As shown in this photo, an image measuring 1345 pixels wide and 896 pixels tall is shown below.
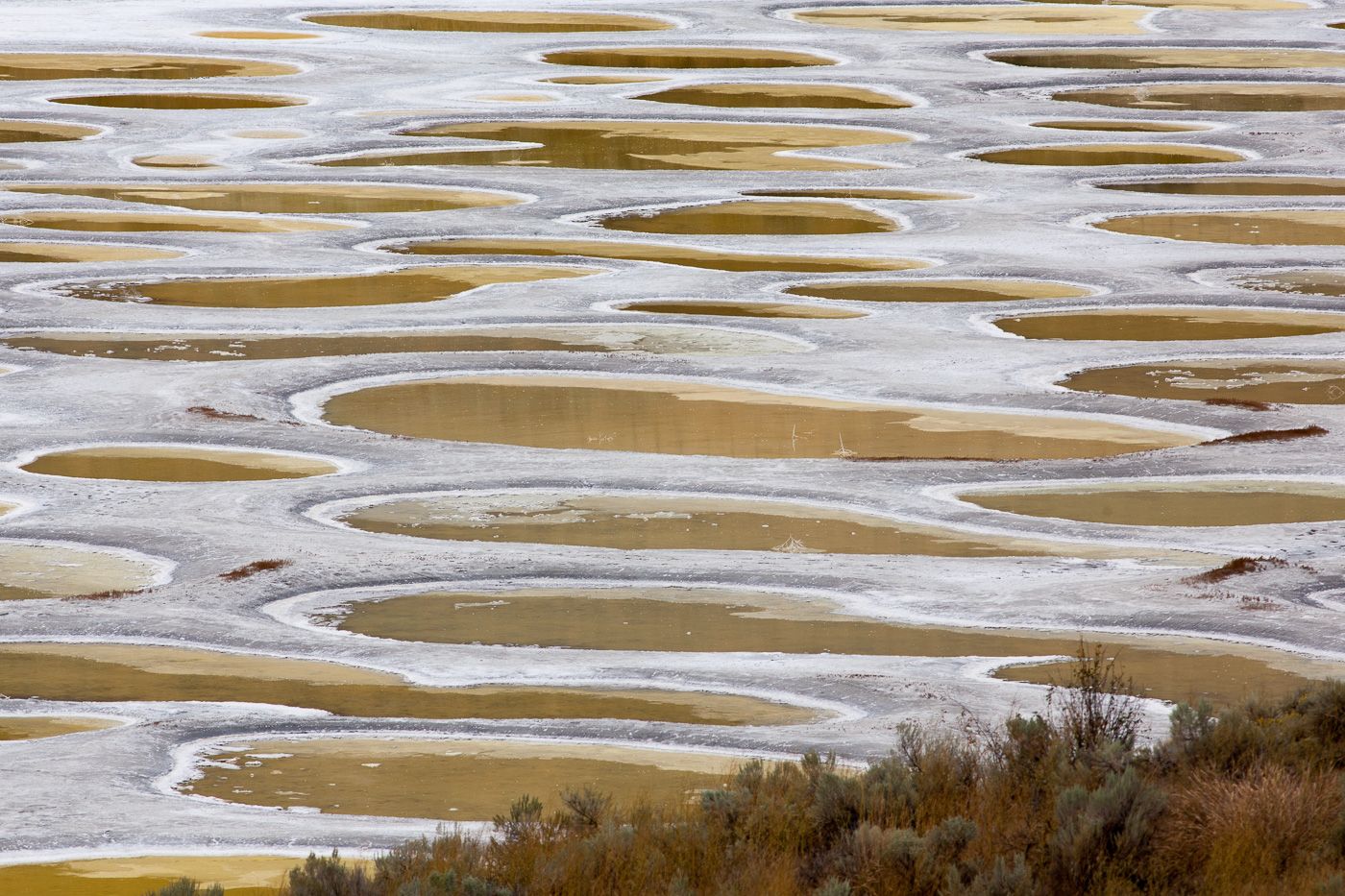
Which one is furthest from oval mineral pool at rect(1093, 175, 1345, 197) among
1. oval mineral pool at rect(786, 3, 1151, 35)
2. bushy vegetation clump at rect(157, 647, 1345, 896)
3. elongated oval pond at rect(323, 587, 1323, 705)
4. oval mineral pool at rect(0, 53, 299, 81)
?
bushy vegetation clump at rect(157, 647, 1345, 896)

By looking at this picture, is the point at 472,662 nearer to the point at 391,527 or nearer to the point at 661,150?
the point at 391,527

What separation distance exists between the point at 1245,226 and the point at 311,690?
51.2 feet

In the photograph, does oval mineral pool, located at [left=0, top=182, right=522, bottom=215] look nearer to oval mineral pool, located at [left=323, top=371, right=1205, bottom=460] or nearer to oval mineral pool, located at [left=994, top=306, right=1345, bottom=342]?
oval mineral pool, located at [left=994, top=306, right=1345, bottom=342]

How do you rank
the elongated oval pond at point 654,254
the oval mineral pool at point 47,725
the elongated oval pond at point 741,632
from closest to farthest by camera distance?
the oval mineral pool at point 47,725, the elongated oval pond at point 741,632, the elongated oval pond at point 654,254

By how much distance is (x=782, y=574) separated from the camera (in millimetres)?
10812

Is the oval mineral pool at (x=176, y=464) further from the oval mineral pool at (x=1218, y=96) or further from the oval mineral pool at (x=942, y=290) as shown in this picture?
the oval mineral pool at (x=1218, y=96)

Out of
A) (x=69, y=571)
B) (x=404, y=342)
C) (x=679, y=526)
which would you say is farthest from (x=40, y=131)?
(x=679, y=526)

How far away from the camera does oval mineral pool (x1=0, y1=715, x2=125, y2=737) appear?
8.51 meters

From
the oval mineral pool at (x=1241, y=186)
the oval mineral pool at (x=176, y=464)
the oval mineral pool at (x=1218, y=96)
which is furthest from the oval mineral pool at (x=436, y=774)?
the oval mineral pool at (x=1218, y=96)

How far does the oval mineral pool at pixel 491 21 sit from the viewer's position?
4116cm

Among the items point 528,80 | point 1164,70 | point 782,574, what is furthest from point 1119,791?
point 1164,70

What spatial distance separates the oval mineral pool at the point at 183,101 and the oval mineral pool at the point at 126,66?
141 centimetres

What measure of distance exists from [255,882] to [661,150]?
21608 millimetres

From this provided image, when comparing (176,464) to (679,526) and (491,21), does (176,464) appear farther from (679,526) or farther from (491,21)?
(491,21)
